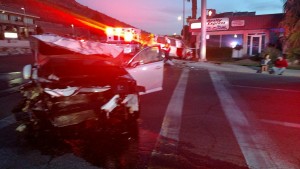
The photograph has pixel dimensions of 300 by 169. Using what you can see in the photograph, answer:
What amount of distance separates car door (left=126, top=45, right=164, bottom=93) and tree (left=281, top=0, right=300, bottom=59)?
57.1 ft

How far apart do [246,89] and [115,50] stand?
6387 millimetres

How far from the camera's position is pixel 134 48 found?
2105 centimetres

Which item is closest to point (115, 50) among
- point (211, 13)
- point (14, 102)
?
point (14, 102)

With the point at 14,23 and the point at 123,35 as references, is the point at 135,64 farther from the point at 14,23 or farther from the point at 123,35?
the point at 14,23

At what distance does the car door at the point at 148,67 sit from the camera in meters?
8.84

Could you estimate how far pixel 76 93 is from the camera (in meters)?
5.45

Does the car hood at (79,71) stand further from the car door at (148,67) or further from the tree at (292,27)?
the tree at (292,27)

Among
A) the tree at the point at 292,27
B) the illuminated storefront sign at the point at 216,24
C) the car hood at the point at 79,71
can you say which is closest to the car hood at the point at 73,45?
the car hood at the point at 79,71

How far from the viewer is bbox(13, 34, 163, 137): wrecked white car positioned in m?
5.39

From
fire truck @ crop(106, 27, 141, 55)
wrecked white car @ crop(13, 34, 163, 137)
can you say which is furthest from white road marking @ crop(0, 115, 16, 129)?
fire truck @ crop(106, 27, 141, 55)

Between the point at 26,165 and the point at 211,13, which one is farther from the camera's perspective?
the point at 211,13

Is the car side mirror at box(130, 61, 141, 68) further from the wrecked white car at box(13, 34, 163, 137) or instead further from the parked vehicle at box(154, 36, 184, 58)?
the parked vehicle at box(154, 36, 184, 58)

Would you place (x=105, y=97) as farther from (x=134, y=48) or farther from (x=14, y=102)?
(x=134, y=48)

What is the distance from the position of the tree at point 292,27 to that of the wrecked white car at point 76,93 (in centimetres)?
1998
